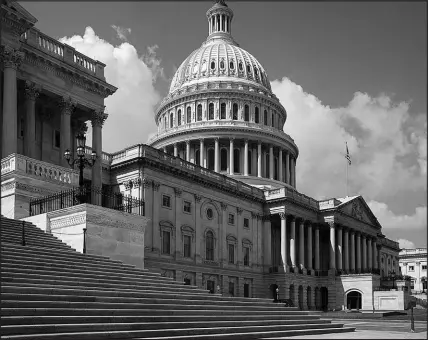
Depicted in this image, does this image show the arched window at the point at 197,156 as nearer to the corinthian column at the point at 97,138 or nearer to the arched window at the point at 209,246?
the arched window at the point at 209,246

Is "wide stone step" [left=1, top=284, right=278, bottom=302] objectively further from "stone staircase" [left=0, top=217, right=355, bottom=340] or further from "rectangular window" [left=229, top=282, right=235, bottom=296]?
"rectangular window" [left=229, top=282, right=235, bottom=296]

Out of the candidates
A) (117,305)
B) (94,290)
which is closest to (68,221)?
(94,290)

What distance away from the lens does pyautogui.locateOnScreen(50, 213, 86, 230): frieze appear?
1197 inches

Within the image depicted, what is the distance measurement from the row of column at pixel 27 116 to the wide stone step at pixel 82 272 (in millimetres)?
13876

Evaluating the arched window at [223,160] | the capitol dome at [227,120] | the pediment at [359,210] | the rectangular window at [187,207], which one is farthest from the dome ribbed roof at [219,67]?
the rectangular window at [187,207]

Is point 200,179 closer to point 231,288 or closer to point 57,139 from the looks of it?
point 231,288

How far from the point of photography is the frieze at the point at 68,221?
3040 centimetres

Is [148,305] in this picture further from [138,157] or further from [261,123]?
[261,123]

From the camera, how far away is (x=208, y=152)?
343 feet

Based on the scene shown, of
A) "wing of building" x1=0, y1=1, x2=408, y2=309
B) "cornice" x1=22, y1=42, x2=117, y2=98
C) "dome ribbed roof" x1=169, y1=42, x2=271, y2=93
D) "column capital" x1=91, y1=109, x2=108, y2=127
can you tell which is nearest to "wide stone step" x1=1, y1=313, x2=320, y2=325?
"wing of building" x1=0, y1=1, x2=408, y2=309

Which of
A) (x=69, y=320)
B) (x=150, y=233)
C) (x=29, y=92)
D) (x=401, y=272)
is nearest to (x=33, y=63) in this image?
(x=29, y=92)

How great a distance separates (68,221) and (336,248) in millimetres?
64822

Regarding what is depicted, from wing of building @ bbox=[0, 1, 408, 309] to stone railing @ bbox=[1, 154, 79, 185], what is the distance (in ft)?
0.25

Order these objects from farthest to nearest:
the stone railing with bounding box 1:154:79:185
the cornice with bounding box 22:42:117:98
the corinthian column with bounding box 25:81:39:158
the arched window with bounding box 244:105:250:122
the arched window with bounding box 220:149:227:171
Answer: the arched window with bounding box 244:105:250:122 → the arched window with bounding box 220:149:227:171 → the cornice with bounding box 22:42:117:98 → the corinthian column with bounding box 25:81:39:158 → the stone railing with bounding box 1:154:79:185
